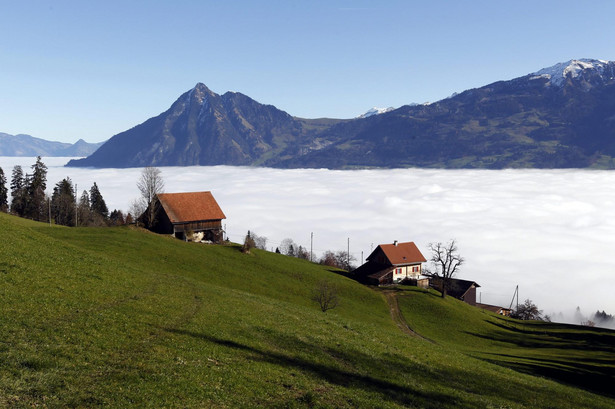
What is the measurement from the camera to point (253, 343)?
25625mm

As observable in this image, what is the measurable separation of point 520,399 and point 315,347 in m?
13.8

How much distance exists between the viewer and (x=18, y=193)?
137 metres

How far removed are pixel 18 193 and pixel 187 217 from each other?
3551 inches

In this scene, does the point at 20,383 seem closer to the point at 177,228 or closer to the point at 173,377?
the point at 173,377

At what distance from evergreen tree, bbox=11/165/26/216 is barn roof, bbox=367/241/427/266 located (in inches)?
4549

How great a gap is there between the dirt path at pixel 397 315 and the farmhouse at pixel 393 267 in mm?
11053

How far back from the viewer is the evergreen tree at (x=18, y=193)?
13100cm

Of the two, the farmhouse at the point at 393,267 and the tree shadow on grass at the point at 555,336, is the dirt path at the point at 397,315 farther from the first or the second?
the tree shadow on grass at the point at 555,336

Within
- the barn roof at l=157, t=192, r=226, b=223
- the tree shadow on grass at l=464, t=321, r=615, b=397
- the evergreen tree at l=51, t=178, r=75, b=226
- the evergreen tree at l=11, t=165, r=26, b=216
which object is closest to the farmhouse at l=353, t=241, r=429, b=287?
the tree shadow on grass at l=464, t=321, r=615, b=397

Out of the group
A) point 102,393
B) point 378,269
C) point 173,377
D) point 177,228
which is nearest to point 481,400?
point 173,377

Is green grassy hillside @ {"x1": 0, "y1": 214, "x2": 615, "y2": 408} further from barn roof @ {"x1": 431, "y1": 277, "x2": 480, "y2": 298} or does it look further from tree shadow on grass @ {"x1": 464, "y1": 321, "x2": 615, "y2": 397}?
barn roof @ {"x1": 431, "y1": 277, "x2": 480, "y2": 298}

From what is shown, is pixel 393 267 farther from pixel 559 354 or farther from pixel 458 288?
pixel 559 354

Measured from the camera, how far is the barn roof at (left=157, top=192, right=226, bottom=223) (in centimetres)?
→ 8456

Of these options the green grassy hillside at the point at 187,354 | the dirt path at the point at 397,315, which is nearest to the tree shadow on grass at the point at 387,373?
the green grassy hillside at the point at 187,354
